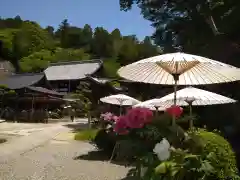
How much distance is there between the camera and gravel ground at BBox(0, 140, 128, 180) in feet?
24.3

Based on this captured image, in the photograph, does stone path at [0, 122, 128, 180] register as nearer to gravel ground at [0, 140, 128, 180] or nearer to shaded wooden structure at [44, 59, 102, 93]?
gravel ground at [0, 140, 128, 180]

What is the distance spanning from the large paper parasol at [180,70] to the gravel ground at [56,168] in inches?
146

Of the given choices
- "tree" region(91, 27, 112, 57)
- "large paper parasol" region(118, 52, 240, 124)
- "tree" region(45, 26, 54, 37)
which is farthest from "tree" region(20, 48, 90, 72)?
"large paper parasol" region(118, 52, 240, 124)

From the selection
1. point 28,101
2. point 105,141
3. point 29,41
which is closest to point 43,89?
point 28,101

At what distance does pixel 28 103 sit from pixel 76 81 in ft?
34.9

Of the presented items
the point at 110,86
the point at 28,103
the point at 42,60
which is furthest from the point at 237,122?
the point at 42,60

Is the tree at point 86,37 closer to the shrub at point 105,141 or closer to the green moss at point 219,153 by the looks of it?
the shrub at point 105,141

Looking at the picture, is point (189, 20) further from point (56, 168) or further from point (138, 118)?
point (138, 118)

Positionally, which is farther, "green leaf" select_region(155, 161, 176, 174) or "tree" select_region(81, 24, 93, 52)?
"tree" select_region(81, 24, 93, 52)

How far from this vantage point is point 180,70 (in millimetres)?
4047

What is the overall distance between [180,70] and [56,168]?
17.8 ft

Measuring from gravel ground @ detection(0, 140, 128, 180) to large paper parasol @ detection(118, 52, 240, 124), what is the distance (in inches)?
146

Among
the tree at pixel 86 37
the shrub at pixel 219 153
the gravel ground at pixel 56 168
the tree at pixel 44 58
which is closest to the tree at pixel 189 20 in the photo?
the gravel ground at pixel 56 168

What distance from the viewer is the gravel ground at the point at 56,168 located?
7.41 m
